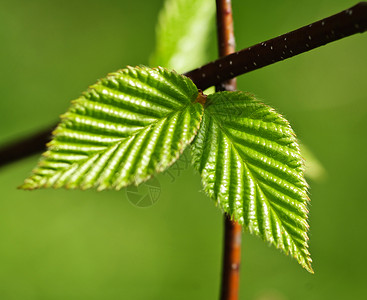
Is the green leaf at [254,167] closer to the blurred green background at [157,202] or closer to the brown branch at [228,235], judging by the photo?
the brown branch at [228,235]

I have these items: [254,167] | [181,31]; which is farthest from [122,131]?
[181,31]

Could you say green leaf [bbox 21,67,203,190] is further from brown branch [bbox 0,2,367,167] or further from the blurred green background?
the blurred green background

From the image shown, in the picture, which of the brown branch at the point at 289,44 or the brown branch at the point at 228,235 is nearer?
the brown branch at the point at 289,44

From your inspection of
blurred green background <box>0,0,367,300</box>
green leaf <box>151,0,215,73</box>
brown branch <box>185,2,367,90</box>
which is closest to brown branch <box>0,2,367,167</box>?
brown branch <box>185,2,367,90</box>

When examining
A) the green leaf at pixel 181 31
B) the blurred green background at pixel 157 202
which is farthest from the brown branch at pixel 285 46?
the blurred green background at pixel 157 202

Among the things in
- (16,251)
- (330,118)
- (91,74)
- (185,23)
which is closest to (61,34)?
(91,74)

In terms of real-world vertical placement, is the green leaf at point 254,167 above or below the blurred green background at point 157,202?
below
